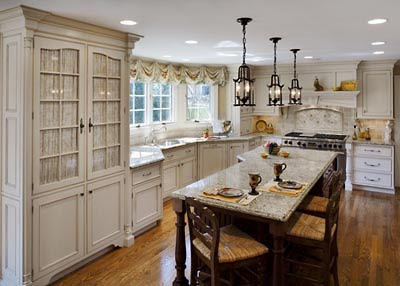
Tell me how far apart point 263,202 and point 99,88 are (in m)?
2.01

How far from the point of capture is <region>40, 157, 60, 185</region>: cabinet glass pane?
2.90 meters

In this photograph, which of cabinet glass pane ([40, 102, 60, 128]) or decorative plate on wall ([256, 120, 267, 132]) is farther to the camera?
decorative plate on wall ([256, 120, 267, 132])

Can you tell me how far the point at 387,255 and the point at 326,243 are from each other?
170 cm

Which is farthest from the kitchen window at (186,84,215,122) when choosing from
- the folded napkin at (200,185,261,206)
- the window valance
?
the folded napkin at (200,185,261,206)

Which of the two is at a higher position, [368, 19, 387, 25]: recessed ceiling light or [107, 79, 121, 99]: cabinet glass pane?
[368, 19, 387, 25]: recessed ceiling light

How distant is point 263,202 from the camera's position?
252 cm

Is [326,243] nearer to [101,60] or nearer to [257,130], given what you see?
[101,60]

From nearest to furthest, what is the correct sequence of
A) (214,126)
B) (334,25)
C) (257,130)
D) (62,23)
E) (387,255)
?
(62,23)
(334,25)
(387,255)
(214,126)
(257,130)

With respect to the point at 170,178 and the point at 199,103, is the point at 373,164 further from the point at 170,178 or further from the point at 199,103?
the point at 170,178

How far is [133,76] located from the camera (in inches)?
211

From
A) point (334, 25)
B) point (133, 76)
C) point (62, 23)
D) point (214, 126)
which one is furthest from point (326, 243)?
point (214, 126)

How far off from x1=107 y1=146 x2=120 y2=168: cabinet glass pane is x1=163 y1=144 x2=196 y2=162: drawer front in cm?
170

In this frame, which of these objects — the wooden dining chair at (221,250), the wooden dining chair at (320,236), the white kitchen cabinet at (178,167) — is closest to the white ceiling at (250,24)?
the wooden dining chair at (320,236)

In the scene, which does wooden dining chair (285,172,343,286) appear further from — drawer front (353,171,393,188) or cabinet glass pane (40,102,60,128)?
drawer front (353,171,393,188)
